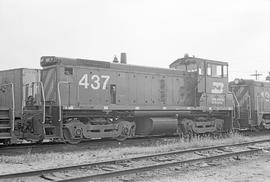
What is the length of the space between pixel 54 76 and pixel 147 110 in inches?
167

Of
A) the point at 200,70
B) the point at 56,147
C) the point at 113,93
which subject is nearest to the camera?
the point at 56,147

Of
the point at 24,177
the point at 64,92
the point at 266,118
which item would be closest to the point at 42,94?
the point at 64,92

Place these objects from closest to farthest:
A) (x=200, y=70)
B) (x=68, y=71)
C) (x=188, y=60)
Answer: (x=68, y=71), (x=200, y=70), (x=188, y=60)

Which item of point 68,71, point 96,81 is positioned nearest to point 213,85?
point 96,81

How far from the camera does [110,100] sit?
14617 mm

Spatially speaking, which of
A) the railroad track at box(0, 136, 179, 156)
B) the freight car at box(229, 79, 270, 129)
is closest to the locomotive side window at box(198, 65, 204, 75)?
the freight car at box(229, 79, 270, 129)

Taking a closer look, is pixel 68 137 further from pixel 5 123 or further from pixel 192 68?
pixel 192 68

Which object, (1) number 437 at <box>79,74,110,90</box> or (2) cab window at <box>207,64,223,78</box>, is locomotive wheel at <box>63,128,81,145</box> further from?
(2) cab window at <box>207,64,223,78</box>

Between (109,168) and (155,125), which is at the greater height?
(155,125)

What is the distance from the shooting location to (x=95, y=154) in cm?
1111

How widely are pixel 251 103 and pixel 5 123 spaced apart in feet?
47.9

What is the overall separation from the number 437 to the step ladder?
3.19 meters

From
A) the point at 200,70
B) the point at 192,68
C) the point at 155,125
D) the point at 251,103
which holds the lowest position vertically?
the point at 155,125

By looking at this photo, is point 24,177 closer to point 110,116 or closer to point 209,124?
point 110,116
